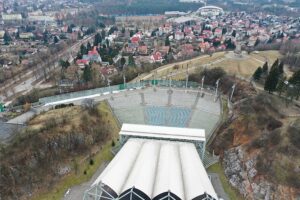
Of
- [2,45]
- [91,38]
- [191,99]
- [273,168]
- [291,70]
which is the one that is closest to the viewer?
[273,168]

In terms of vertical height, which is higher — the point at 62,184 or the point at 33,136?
the point at 33,136

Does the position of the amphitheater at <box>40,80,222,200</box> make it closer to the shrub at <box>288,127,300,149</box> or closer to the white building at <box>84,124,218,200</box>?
the white building at <box>84,124,218,200</box>

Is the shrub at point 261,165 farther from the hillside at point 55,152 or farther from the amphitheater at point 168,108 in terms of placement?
the hillside at point 55,152

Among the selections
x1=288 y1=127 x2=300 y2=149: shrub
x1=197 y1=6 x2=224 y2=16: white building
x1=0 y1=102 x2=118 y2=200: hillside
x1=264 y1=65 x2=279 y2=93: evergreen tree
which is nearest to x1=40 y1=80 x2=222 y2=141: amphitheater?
x1=0 y1=102 x2=118 y2=200: hillside

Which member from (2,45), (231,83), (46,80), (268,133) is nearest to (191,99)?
(231,83)

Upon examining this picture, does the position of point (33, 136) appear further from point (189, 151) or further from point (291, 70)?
point (291, 70)

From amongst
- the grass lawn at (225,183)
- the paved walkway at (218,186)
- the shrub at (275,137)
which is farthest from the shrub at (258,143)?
the paved walkway at (218,186)

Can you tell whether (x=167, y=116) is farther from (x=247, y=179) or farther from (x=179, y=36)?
(x=179, y=36)
